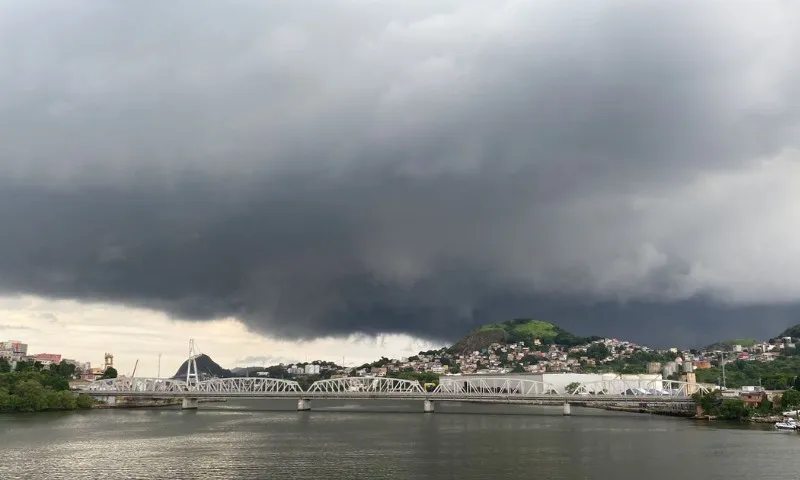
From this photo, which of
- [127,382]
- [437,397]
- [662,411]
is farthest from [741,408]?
[127,382]

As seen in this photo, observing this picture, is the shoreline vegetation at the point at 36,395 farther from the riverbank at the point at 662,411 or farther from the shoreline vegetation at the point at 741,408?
the shoreline vegetation at the point at 741,408

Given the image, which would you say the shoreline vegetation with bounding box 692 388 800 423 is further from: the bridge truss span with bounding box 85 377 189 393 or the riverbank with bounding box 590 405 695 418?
the bridge truss span with bounding box 85 377 189 393

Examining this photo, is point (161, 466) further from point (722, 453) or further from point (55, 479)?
point (722, 453)

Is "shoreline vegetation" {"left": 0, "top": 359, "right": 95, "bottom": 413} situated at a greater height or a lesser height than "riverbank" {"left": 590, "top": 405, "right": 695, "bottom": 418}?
greater

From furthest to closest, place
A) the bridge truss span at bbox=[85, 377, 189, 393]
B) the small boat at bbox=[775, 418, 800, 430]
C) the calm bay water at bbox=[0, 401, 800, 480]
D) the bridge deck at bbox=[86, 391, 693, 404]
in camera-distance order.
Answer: the bridge truss span at bbox=[85, 377, 189, 393]
the bridge deck at bbox=[86, 391, 693, 404]
the small boat at bbox=[775, 418, 800, 430]
the calm bay water at bbox=[0, 401, 800, 480]

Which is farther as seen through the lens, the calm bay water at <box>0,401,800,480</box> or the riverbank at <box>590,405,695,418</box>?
the riverbank at <box>590,405,695,418</box>

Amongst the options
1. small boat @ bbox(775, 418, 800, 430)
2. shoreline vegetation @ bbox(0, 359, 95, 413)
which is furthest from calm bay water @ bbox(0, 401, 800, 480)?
shoreline vegetation @ bbox(0, 359, 95, 413)
